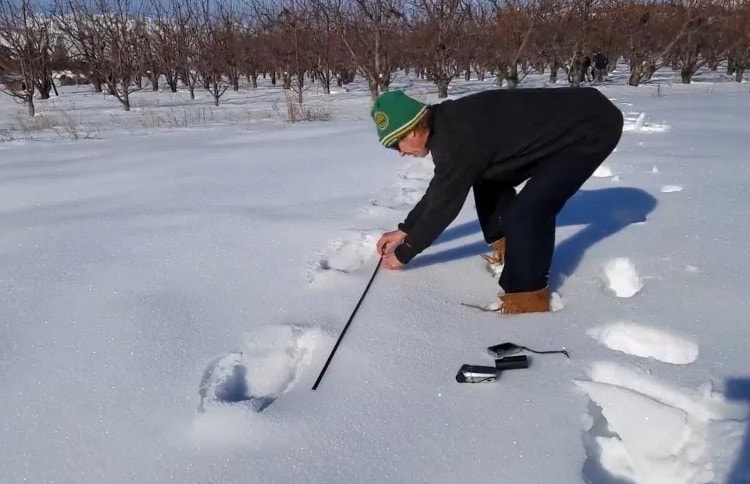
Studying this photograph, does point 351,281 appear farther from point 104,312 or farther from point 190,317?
point 104,312

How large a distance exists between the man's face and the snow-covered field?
0.51 meters

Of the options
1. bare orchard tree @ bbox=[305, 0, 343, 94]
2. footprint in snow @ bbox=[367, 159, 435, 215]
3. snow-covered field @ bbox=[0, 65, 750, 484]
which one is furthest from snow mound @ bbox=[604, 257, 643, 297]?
bare orchard tree @ bbox=[305, 0, 343, 94]

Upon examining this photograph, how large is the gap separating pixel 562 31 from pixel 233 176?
15.1 m

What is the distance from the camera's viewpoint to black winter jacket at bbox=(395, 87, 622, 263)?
1626 millimetres

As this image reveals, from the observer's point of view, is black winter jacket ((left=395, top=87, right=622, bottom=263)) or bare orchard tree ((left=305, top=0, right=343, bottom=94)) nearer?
black winter jacket ((left=395, top=87, right=622, bottom=263))

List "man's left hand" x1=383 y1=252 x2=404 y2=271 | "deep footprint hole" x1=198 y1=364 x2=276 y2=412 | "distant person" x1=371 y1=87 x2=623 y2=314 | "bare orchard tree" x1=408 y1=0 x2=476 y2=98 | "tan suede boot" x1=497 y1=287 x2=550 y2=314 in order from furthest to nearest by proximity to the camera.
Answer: "bare orchard tree" x1=408 y1=0 x2=476 y2=98
"man's left hand" x1=383 y1=252 x2=404 y2=271
"tan suede boot" x1=497 y1=287 x2=550 y2=314
"distant person" x1=371 y1=87 x2=623 y2=314
"deep footprint hole" x1=198 y1=364 x2=276 y2=412

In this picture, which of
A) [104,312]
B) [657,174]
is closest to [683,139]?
[657,174]

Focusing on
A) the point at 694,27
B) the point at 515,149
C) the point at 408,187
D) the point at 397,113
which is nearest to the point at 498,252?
the point at 515,149

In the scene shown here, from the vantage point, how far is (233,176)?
3723mm

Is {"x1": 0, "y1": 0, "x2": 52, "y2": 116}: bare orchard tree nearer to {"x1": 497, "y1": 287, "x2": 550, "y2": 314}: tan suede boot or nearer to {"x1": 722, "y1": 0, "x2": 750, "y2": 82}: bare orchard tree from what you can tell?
{"x1": 497, "y1": 287, "x2": 550, "y2": 314}: tan suede boot

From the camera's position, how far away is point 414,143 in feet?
5.43

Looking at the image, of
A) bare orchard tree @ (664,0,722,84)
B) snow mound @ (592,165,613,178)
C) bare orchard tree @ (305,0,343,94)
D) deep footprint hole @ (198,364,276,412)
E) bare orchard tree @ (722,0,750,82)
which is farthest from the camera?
bare orchard tree @ (722,0,750,82)

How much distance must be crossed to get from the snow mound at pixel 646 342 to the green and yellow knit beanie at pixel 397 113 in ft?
2.62

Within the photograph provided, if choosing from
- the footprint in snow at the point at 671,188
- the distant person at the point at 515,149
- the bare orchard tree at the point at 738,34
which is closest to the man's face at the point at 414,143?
the distant person at the point at 515,149
